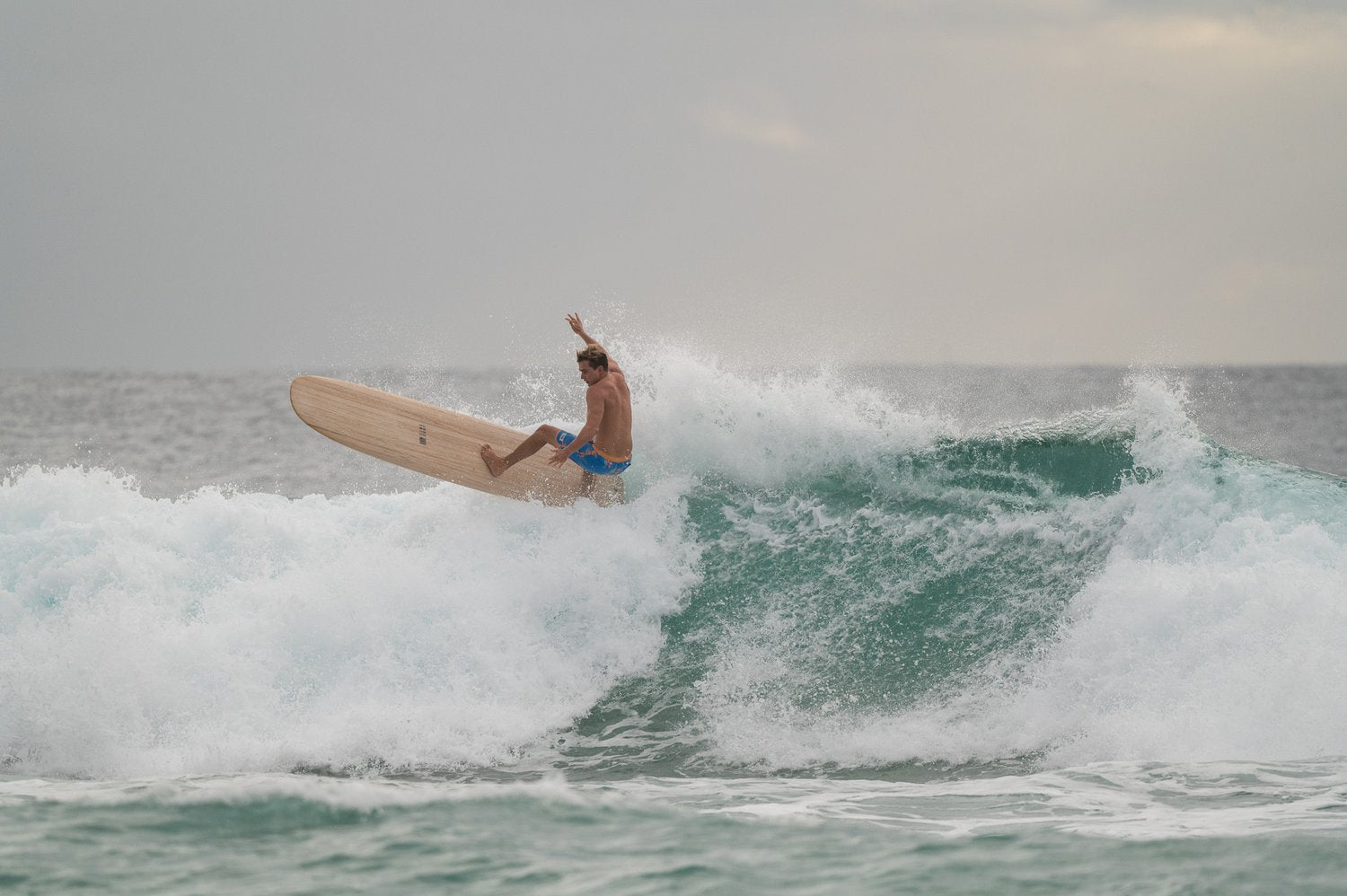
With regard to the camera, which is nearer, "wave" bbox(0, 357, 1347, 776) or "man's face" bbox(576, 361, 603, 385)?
"wave" bbox(0, 357, 1347, 776)

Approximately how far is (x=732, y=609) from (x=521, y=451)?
188cm

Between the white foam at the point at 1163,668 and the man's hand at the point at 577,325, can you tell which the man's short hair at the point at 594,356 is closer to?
the man's hand at the point at 577,325

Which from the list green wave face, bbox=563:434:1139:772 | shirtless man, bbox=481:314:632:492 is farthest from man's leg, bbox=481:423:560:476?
green wave face, bbox=563:434:1139:772

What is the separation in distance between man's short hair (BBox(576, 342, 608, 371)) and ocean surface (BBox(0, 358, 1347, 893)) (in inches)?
46.6

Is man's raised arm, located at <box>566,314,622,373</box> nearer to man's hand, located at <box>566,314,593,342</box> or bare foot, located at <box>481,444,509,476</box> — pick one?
man's hand, located at <box>566,314,593,342</box>

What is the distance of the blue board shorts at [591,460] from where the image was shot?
323 inches

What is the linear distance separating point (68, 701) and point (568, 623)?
3.09 metres

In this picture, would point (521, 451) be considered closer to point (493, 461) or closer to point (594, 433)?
point (493, 461)

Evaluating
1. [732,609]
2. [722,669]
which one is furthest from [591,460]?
[722,669]

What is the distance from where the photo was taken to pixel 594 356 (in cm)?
775

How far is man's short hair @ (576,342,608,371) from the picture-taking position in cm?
770

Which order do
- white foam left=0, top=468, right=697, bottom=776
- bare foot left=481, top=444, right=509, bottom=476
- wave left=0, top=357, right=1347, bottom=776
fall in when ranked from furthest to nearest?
bare foot left=481, top=444, right=509, bottom=476 < white foam left=0, top=468, right=697, bottom=776 < wave left=0, top=357, right=1347, bottom=776

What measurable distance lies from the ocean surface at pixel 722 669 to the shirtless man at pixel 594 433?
14.5 inches

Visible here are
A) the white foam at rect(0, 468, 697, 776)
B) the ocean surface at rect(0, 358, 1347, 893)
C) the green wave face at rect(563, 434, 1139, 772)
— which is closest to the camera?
the ocean surface at rect(0, 358, 1347, 893)
